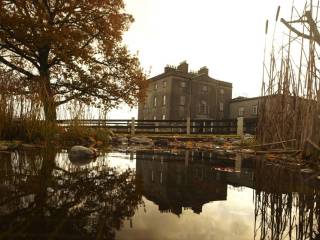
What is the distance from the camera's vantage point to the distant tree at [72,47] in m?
11.6

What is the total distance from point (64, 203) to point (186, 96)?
3587cm

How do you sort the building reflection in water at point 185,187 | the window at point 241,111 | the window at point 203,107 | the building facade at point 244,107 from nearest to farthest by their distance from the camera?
1. the building reflection in water at point 185,187
2. the building facade at point 244,107
3. the window at point 241,111
4. the window at point 203,107

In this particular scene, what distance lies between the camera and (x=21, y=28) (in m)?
11.3

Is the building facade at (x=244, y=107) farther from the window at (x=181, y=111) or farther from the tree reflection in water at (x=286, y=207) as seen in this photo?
the tree reflection in water at (x=286, y=207)

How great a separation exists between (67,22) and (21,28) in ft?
7.56

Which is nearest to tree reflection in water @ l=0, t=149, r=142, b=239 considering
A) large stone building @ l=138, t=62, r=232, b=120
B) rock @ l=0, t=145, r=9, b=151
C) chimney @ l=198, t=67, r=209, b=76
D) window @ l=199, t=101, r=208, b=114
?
rock @ l=0, t=145, r=9, b=151

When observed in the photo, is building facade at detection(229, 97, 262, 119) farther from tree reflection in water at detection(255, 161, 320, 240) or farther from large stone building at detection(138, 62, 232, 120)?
tree reflection in water at detection(255, 161, 320, 240)

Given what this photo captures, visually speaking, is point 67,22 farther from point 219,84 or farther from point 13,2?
point 219,84

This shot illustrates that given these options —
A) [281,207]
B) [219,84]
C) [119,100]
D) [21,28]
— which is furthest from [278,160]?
[219,84]

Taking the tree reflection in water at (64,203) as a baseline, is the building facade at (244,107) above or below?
above

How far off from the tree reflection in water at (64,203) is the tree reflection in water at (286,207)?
2.89 ft

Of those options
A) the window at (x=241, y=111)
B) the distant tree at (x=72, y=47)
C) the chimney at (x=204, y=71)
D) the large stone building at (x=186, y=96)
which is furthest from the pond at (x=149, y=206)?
the chimney at (x=204, y=71)

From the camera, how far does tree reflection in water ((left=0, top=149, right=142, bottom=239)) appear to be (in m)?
1.36

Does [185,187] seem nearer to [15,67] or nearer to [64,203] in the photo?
[64,203]
